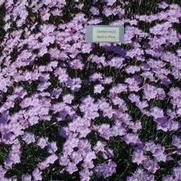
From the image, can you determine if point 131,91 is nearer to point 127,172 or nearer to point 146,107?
point 146,107

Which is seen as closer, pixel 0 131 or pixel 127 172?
pixel 127 172

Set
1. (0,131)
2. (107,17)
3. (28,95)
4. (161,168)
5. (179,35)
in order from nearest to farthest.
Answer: (161,168) < (0,131) < (28,95) < (179,35) < (107,17)

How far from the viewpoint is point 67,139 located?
430 centimetres

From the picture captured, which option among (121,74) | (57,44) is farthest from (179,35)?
(57,44)

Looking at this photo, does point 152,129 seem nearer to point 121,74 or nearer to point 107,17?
point 121,74

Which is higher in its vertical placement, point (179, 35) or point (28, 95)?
point (179, 35)

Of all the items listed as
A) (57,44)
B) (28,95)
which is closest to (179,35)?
(57,44)

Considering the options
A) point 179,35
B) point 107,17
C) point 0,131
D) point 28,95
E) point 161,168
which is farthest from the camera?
point 107,17

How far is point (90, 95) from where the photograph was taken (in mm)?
4668

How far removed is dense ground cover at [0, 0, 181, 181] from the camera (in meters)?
4.19

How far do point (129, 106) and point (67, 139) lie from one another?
0.58 meters

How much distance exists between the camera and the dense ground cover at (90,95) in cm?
419

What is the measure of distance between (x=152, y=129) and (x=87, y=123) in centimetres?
50

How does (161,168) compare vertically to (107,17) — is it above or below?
below
